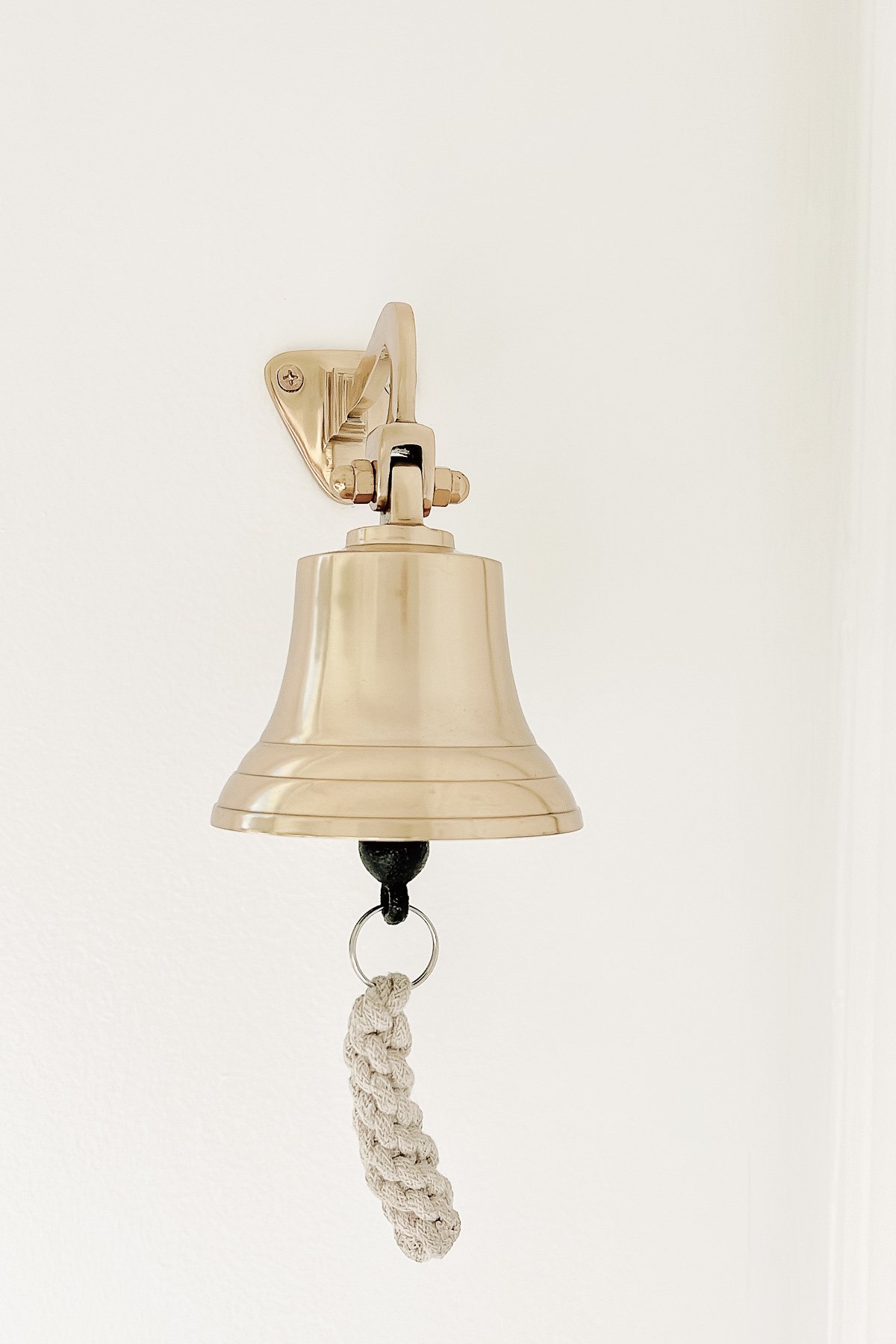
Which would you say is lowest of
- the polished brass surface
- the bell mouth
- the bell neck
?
the bell mouth

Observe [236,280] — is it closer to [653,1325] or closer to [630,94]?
[630,94]

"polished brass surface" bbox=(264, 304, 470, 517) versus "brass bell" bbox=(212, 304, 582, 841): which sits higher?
"polished brass surface" bbox=(264, 304, 470, 517)

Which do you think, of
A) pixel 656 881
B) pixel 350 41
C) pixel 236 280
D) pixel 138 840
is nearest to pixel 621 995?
pixel 656 881

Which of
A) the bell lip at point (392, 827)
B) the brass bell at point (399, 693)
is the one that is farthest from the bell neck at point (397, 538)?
the bell lip at point (392, 827)

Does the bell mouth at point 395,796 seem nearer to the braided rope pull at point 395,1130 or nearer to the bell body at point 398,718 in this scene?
the bell body at point 398,718

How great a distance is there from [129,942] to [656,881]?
34 cm

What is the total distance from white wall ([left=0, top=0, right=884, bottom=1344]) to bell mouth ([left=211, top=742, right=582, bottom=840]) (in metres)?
0.20

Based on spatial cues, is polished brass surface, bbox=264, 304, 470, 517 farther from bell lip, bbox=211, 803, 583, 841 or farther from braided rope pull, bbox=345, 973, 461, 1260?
braided rope pull, bbox=345, 973, 461, 1260

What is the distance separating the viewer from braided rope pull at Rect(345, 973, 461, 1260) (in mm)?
588

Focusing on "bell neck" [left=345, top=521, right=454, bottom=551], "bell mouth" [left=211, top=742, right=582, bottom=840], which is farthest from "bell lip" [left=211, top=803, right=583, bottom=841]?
"bell neck" [left=345, top=521, right=454, bottom=551]

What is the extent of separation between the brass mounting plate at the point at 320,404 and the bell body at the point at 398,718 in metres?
0.15

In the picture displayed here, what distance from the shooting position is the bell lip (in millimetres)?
489

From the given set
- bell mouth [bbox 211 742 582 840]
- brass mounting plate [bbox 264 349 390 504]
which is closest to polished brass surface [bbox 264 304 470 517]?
brass mounting plate [bbox 264 349 390 504]

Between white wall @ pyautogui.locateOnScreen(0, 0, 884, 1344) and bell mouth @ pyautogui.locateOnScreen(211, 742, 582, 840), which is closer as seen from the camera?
bell mouth @ pyautogui.locateOnScreen(211, 742, 582, 840)
